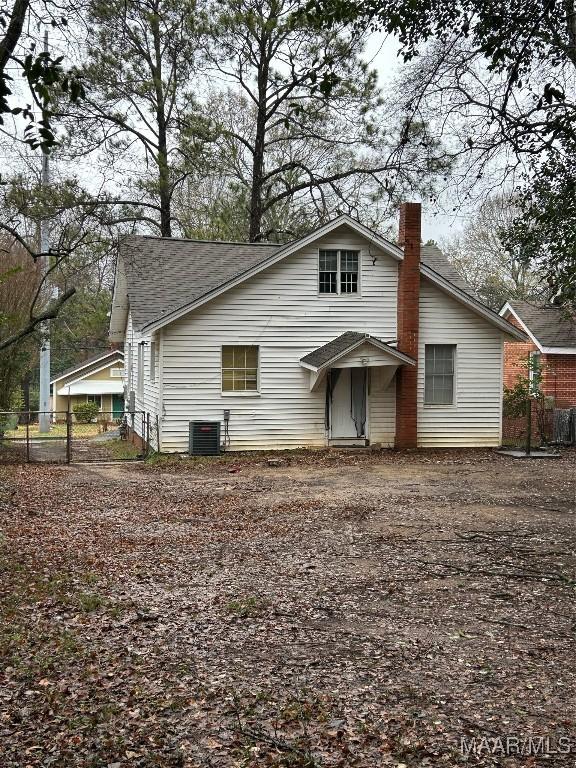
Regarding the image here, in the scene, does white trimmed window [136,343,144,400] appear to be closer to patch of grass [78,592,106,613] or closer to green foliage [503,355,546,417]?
green foliage [503,355,546,417]

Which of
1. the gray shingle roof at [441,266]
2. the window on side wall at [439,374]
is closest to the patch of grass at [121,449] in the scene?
the window on side wall at [439,374]

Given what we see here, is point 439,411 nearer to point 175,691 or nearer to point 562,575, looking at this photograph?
point 562,575

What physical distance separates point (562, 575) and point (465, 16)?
5.79 meters

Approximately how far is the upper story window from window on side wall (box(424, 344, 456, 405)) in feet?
9.09

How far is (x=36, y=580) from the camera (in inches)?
293

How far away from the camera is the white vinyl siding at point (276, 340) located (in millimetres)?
18250

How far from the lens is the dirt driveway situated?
4273mm

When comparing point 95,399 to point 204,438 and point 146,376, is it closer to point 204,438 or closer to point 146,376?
point 146,376

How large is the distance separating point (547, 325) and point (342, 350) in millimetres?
9997

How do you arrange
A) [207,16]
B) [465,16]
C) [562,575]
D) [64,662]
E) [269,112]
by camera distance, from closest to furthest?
[64,662], [465,16], [562,575], [207,16], [269,112]

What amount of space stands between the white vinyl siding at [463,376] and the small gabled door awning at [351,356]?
150 cm

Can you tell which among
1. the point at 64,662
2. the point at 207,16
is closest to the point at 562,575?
the point at 64,662

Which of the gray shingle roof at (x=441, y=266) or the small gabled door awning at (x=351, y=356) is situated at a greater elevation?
the gray shingle roof at (x=441, y=266)

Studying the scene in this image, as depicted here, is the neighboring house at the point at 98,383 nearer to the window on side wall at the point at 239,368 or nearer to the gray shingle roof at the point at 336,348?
the window on side wall at the point at 239,368
